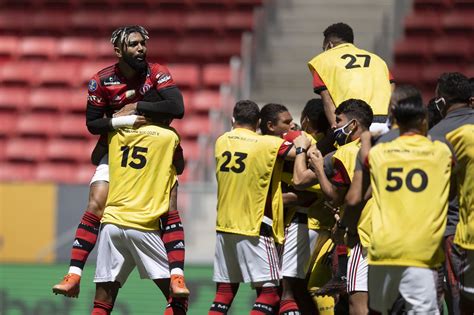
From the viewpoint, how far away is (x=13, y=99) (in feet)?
55.8

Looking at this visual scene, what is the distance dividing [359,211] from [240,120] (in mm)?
1677

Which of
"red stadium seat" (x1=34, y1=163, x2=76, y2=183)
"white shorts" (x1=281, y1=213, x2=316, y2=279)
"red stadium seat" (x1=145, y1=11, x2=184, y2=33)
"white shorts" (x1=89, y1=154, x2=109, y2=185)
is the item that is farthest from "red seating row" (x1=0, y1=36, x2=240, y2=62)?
"white shorts" (x1=89, y1=154, x2=109, y2=185)

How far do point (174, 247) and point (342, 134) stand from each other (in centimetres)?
138

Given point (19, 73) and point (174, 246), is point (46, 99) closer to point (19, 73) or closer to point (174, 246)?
point (19, 73)

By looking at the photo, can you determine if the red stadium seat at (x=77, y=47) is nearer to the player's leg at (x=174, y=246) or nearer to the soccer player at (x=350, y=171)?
the player's leg at (x=174, y=246)

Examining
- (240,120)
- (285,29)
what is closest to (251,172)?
(240,120)

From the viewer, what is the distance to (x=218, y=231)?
→ 28.3 feet

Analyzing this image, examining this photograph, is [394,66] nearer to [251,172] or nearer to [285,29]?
[285,29]

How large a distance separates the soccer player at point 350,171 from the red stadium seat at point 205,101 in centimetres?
848

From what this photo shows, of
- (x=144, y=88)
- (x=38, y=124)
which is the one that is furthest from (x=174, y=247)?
(x=38, y=124)

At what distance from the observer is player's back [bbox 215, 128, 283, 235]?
8469 mm

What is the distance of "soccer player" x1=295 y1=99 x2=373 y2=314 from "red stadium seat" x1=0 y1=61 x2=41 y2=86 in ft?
33.8

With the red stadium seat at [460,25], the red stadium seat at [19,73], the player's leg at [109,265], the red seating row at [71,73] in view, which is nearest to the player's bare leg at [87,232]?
the player's leg at [109,265]

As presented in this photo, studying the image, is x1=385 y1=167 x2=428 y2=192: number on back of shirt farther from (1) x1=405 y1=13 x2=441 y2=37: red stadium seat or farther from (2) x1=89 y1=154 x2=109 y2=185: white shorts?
(1) x1=405 y1=13 x2=441 y2=37: red stadium seat
